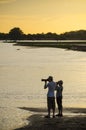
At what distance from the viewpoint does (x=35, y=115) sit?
20.4 metres

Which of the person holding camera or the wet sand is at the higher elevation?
the person holding camera

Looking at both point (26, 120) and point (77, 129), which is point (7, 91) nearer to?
point (26, 120)

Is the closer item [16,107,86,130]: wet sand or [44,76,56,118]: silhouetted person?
[16,107,86,130]: wet sand

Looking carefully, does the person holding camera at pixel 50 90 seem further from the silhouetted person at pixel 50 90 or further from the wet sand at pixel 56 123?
the wet sand at pixel 56 123

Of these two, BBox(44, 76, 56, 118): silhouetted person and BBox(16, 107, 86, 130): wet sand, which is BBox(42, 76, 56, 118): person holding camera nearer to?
BBox(44, 76, 56, 118): silhouetted person

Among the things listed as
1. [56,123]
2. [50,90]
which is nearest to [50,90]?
[50,90]

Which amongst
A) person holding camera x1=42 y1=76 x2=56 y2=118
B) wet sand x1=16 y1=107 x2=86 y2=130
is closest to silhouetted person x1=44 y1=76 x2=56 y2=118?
person holding camera x1=42 y1=76 x2=56 y2=118

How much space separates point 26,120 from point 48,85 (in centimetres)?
216

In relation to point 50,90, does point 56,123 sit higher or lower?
lower

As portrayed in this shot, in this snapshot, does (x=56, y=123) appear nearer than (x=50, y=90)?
Yes

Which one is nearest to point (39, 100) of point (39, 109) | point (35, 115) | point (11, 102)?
point (11, 102)

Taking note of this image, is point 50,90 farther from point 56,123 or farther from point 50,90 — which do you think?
point 56,123

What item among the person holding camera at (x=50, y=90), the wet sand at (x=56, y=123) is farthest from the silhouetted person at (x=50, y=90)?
the wet sand at (x=56, y=123)

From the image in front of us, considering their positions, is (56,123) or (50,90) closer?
(56,123)
